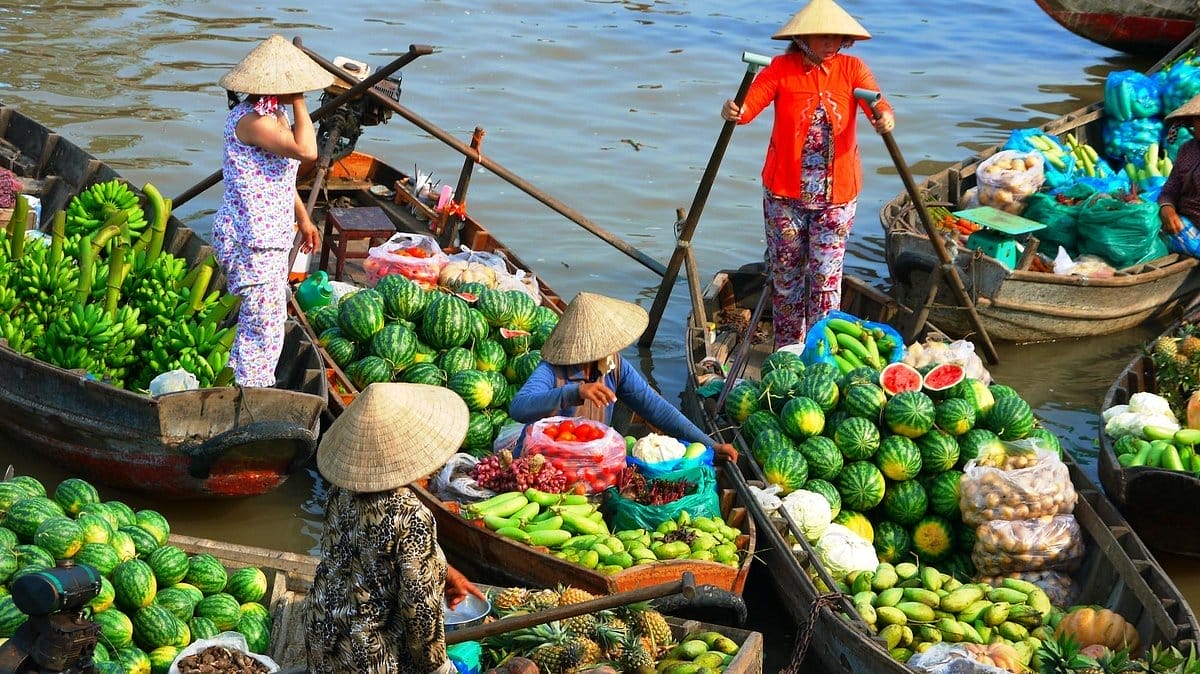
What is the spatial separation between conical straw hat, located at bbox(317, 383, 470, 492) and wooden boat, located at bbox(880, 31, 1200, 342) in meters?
5.46

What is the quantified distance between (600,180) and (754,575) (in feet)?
23.9

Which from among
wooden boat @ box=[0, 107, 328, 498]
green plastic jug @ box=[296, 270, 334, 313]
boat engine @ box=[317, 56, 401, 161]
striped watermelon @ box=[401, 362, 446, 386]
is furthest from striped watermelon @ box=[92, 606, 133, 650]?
boat engine @ box=[317, 56, 401, 161]

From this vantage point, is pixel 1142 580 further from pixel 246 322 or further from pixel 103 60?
pixel 103 60

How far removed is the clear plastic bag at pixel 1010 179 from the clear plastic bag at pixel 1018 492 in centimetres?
405

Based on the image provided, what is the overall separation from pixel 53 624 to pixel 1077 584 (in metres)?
4.34

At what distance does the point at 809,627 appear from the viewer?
5.13 metres

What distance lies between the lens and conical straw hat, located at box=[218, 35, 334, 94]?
6242 millimetres

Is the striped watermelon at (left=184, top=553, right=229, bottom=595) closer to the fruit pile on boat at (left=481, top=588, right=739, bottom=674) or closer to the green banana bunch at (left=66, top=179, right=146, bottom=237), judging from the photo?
the fruit pile on boat at (left=481, top=588, right=739, bottom=674)

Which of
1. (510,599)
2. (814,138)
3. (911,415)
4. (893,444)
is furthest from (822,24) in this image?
(510,599)

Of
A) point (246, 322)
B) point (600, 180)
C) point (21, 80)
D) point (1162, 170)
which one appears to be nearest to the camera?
point (246, 322)

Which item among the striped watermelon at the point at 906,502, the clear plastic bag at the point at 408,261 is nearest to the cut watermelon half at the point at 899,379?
the striped watermelon at the point at 906,502

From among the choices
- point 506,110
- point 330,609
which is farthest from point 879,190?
point 330,609

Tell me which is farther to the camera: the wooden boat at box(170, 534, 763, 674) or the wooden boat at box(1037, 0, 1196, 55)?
the wooden boat at box(1037, 0, 1196, 55)

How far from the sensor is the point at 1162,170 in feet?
36.4
